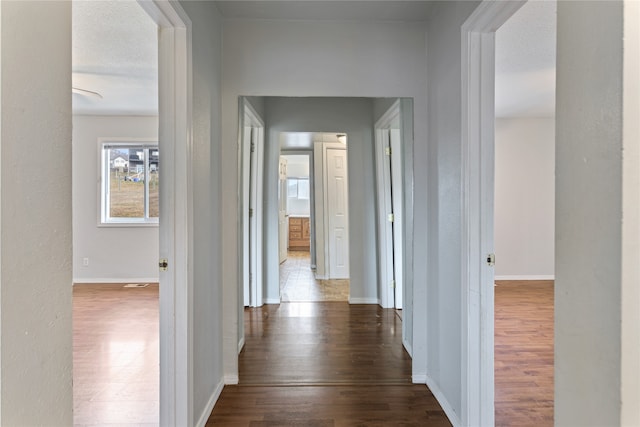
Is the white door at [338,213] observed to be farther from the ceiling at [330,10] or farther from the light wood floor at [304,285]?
the ceiling at [330,10]

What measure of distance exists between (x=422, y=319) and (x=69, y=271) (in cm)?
207

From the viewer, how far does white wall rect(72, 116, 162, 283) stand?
17.3 feet

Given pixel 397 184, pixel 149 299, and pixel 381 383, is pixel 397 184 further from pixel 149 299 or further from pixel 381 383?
pixel 149 299

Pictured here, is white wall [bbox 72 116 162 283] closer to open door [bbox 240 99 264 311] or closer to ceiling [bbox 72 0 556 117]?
ceiling [bbox 72 0 556 117]

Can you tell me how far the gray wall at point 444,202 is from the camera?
1.92 meters

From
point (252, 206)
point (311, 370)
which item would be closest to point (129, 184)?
point (252, 206)

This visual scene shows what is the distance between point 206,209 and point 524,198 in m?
5.03

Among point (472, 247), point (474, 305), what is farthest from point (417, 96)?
point (474, 305)

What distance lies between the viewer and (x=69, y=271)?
0.86 metres

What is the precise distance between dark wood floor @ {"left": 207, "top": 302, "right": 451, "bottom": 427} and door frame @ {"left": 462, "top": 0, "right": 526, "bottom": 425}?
336 mm

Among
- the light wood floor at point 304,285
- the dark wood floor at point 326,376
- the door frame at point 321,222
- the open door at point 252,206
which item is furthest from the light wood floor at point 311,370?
the door frame at point 321,222

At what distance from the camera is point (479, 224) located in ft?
5.90

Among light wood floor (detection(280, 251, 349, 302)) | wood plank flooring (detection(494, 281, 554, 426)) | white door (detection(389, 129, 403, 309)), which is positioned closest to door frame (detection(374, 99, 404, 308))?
white door (detection(389, 129, 403, 309))

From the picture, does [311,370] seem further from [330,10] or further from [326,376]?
[330,10]
